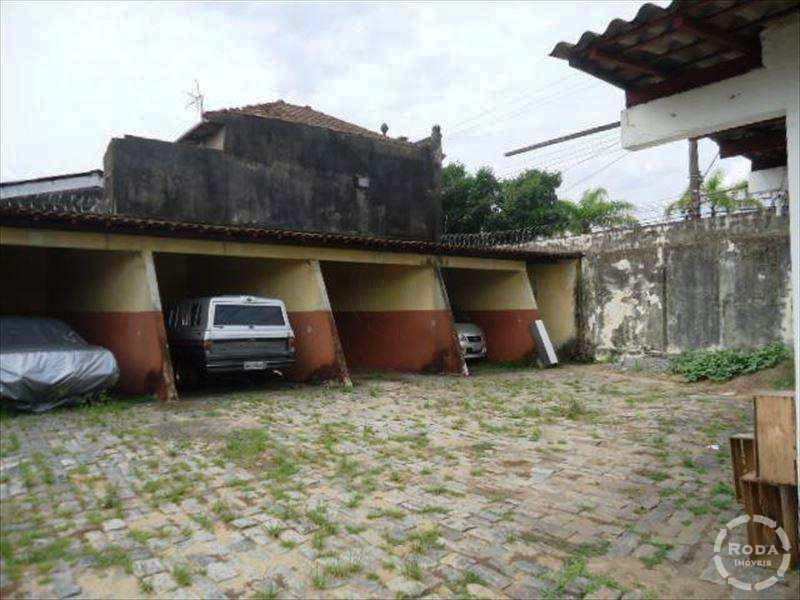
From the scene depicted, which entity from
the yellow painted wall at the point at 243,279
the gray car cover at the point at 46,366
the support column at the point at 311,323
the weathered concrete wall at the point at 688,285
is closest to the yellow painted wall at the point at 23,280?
the yellow painted wall at the point at 243,279

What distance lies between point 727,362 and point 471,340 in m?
6.41

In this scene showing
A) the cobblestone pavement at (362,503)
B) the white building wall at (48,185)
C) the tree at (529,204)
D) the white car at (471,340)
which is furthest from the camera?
the tree at (529,204)

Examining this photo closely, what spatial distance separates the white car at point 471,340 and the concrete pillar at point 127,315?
8.47m

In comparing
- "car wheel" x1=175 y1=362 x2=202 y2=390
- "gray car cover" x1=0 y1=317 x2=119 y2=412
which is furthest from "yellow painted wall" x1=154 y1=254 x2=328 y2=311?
"gray car cover" x1=0 y1=317 x2=119 y2=412

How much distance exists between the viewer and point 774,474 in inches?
143

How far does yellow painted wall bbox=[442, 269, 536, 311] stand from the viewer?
16688mm

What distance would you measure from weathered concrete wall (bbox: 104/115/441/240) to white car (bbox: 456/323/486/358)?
6.80m

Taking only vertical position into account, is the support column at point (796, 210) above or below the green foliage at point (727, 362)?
above

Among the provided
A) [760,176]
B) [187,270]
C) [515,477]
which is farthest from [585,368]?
[187,270]

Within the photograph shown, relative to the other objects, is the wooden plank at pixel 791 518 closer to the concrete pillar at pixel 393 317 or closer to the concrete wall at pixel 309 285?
the concrete wall at pixel 309 285

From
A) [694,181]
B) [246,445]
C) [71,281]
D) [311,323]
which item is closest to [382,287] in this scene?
[311,323]

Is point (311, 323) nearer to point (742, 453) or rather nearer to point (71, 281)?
point (71, 281)

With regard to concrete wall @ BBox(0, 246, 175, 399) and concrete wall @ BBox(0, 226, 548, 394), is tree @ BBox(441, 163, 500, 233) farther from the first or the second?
concrete wall @ BBox(0, 246, 175, 399)

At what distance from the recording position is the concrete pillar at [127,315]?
1003cm
